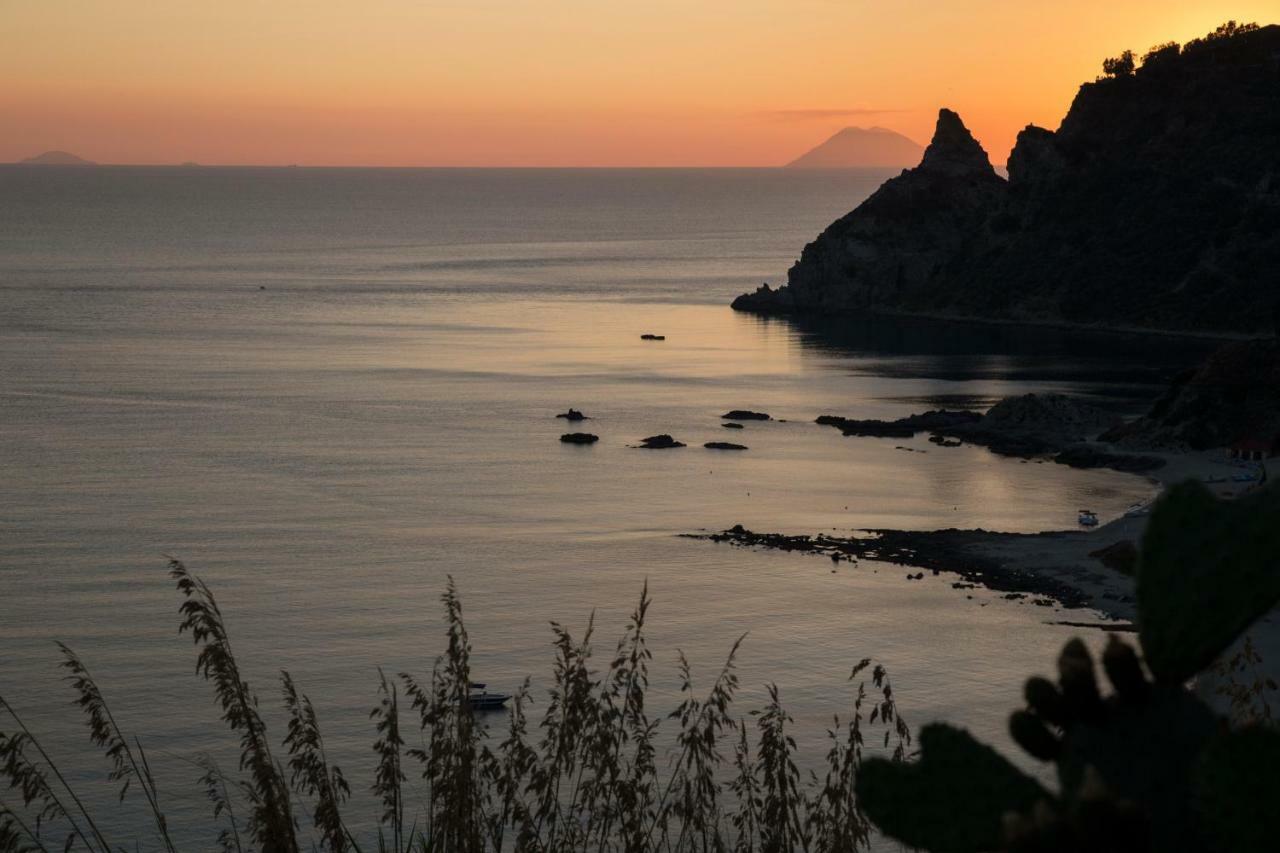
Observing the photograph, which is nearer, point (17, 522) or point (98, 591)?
point (98, 591)

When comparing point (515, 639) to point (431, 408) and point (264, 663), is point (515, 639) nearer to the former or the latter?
point (264, 663)

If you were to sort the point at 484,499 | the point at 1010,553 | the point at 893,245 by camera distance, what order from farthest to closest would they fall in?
the point at 893,245, the point at 484,499, the point at 1010,553

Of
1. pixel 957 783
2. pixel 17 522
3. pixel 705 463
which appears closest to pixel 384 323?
pixel 705 463

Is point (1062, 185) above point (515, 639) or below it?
above

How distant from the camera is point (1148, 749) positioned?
3.01 metres

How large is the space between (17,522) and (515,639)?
26.2m

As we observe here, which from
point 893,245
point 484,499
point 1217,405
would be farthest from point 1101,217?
point 484,499

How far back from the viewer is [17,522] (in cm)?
5894

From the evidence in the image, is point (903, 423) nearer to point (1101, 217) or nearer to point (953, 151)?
point (1101, 217)

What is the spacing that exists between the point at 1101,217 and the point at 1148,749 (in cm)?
14343

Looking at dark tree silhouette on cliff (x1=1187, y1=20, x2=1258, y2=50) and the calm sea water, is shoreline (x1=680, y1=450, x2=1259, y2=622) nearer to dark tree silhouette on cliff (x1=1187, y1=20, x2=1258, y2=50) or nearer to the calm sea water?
the calm sea water

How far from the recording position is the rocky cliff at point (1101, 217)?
127062 mm

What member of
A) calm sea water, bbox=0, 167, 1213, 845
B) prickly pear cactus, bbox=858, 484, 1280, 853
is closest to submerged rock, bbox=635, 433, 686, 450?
calm sea water, bbox=0, 167, 1213, 845

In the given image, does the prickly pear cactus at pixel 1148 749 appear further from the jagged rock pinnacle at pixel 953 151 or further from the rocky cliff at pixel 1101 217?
the jagged rock pinnacle at pixel 953 151
